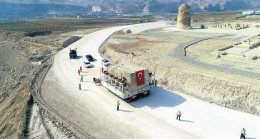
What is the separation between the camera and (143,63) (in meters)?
32.8

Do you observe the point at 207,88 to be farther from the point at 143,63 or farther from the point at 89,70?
the point at 89,70

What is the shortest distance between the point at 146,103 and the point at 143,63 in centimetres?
1119

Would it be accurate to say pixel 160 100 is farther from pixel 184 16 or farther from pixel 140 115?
pixel 184 16

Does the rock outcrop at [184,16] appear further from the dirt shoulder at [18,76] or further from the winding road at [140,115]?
the winding road at [140,115]

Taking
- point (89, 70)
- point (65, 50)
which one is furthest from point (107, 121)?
point (65, 50)

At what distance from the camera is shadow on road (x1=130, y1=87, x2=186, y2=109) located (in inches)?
877

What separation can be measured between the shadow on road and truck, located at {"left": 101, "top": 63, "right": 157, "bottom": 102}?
640 millimetres

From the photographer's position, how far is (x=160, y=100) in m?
23.2

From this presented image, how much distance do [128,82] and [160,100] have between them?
4130 millimetres

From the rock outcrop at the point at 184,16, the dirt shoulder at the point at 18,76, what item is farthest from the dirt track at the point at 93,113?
the rock outcrop at the point at 184,16

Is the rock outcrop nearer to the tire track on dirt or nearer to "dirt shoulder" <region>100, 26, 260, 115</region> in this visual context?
"dirt shoulder" <region>100, 26, 260, 115</region>

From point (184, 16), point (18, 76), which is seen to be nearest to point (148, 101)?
point (18, 76)

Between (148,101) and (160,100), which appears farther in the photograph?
(160,100)

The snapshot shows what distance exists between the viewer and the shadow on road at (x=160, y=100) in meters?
22.3
